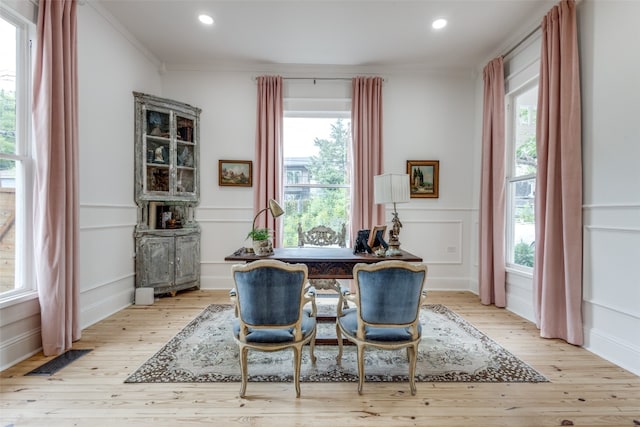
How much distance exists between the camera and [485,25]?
370 cm

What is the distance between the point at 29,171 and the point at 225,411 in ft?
8.46

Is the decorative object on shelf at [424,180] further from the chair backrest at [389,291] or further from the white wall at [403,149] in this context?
the chair backrest at [389,291]

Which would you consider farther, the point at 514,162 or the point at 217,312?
the point at 514,162

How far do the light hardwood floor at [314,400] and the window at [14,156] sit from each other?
30.5 inches

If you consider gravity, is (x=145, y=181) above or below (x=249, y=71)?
below

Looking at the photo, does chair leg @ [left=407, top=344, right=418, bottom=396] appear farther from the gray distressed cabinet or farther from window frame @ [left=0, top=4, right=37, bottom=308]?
the gray distressed cabinet

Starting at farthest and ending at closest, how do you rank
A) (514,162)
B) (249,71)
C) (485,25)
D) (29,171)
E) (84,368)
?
(249,71) → (514,162) → (485,25) → (29,171) → (84,368)

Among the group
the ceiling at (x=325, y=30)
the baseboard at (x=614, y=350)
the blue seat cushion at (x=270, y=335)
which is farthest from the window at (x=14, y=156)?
the baseboard at (x=614, y=350)

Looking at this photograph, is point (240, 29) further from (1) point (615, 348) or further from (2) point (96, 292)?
(1) point (615, 348)

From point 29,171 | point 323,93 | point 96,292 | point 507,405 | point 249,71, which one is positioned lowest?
point 507,405

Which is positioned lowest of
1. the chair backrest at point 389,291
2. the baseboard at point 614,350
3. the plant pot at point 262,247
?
the baseboard at point 614,350

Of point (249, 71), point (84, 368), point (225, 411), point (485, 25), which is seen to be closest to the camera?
point (225, 411)

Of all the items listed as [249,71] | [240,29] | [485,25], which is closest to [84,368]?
[240,29]

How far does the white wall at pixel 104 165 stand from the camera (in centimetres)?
324
